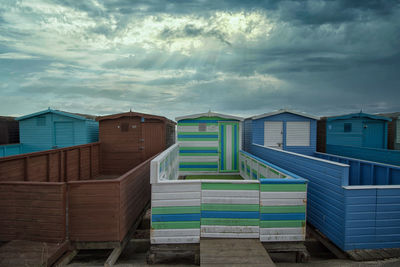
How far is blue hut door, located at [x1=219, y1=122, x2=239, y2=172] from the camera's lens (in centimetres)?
892

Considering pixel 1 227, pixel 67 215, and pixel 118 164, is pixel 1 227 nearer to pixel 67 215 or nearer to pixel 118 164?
pixel 67 215

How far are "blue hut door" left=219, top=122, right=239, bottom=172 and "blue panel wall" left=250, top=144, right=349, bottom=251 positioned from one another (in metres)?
3.14

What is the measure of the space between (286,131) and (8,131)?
52.9ft

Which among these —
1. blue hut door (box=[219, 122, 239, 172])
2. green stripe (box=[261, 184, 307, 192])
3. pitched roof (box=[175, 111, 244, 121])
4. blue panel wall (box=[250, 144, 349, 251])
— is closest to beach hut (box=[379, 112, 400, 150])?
blue hut door (box=[219, 122, 239, 172])

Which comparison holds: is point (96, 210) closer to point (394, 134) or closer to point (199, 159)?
point (199, 159)

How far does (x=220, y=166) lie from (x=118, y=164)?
15.5ft

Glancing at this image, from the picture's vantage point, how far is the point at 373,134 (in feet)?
41.3

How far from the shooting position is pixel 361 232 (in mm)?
4086

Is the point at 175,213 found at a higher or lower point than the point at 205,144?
lower

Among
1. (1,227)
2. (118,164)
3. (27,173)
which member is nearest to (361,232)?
(1,227)

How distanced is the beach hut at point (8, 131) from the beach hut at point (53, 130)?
2.30 m

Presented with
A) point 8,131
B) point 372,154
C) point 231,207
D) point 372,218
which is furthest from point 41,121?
point 372,154

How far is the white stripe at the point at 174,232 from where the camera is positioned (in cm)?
407

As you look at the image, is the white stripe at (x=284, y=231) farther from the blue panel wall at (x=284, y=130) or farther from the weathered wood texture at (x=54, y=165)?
the blue panel wall at (x=284, y=130)
